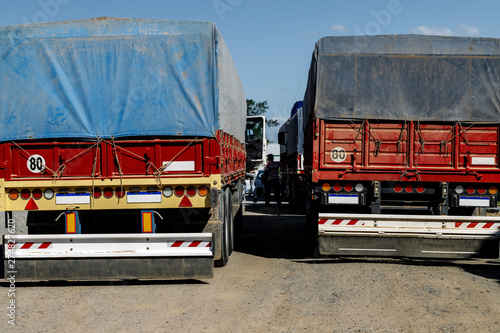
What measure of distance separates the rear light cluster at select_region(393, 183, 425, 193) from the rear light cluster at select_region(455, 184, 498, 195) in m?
0.55

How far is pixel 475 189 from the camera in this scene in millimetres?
8336

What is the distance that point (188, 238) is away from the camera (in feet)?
22.8

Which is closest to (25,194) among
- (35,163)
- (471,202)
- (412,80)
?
(35,163)

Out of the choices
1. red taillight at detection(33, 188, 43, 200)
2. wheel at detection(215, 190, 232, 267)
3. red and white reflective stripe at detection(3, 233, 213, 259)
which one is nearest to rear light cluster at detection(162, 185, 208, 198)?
red and white reflective stripe at detection(3, 233, 213, 259)

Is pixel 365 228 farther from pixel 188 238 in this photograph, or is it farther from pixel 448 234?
pixel 188 238

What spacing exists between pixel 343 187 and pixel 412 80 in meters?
2.01

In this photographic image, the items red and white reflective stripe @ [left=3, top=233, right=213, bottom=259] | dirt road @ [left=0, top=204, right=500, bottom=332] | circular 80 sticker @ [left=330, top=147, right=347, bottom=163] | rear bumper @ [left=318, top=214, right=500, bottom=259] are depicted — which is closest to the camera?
dirt road @ [left=0, top=204, right=500, bottom=332]

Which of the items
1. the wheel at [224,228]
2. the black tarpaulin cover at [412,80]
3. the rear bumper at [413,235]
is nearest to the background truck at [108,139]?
the wheel at [224,228]

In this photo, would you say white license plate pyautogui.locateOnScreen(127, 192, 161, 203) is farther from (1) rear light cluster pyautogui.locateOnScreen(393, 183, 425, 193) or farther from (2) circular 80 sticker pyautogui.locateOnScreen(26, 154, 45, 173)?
(1) rear light cluster pyautogui.locateOnScreen(393, 183, 425, 193)

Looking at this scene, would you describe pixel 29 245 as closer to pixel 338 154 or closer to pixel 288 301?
pixel 288 301

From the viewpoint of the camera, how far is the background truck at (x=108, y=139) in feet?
22.6

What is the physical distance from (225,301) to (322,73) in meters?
4.09

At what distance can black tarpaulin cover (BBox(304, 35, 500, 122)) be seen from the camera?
830 centimetres

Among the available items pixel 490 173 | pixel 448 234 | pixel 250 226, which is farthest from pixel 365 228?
pixel 250 226
